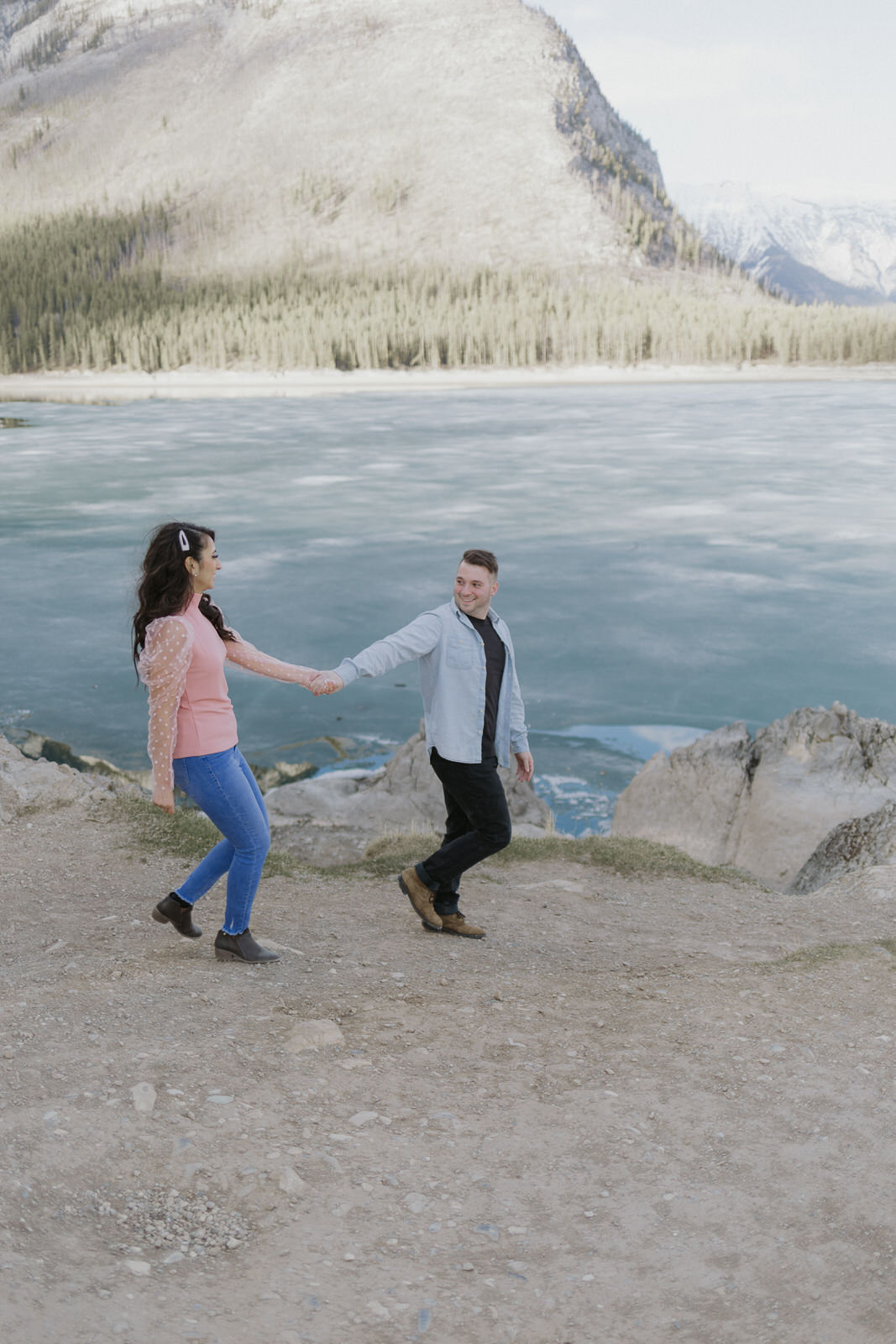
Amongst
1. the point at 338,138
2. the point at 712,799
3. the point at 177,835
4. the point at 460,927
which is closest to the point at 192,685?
the point at 460,927

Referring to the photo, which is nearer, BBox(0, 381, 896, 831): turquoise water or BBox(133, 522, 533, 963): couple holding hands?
BBox(133, 522, 533, 963): couple holding hands

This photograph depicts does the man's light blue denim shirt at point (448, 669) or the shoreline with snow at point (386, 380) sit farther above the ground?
the shoreline with snow at point (386, 380)

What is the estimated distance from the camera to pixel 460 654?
515 centimetres

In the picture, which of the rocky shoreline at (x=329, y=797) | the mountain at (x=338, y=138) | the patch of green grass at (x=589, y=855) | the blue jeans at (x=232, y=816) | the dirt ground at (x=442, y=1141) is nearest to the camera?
the dirt ground at (x=442, y=1141)

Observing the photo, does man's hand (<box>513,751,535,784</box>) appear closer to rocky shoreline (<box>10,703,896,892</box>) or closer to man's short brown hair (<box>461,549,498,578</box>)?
man's short brown hair (<box>461,549,498,578</box>)

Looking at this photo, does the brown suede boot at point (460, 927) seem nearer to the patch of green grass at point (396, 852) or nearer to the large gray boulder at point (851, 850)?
the patch of green grass at point (396, 852)

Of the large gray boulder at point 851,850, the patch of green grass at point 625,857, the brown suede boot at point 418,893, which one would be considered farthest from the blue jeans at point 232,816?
the large gray boulder at point 851,850

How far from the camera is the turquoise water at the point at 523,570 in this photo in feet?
42.3

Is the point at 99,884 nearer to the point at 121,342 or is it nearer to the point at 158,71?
the point at 121,342

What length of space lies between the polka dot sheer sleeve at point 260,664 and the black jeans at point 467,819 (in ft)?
2.29

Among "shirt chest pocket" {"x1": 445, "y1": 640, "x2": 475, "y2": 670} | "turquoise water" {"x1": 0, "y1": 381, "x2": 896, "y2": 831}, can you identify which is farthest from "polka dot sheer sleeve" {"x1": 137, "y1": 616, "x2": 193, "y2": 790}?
"turquoise water" {"x1": 0, "y1": 381, "x2": 896, "y2": 831}

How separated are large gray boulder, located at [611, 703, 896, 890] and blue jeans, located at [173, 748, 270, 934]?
4.68 m

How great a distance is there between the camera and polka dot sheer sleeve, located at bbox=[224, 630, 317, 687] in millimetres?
4898

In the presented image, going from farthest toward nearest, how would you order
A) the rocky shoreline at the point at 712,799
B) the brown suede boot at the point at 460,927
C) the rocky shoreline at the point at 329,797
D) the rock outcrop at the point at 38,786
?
the rocky shoreline at the point at 712,799
the rocky shoreline at the point at 329,797
the rock outcrop at the point at 38,786
the brown suede boot at the point at 460,927
